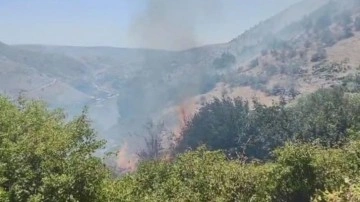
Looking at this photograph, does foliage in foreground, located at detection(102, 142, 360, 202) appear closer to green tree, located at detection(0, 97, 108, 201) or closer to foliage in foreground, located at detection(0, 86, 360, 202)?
foliage in foreground, located at detection(0, 86, 360, 202)

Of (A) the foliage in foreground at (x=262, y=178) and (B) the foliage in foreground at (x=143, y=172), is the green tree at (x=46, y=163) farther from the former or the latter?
(A) the foliage in foreground at (x=262, y=178)

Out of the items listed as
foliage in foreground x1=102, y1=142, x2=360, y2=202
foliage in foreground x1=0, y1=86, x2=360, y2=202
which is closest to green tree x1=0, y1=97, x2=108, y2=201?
foliage in foreground x1=0, y1=86, x2=360, y2=202

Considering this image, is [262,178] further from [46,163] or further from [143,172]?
[46,163]

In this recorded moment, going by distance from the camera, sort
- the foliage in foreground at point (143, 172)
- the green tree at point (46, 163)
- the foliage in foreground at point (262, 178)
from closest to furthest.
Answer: the green tree at point (46, 163), the foliage in foreground at point (143, 172), the foliage in foreground at point (262, 178)

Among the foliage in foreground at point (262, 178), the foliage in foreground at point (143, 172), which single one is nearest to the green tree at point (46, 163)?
the foliage in foreground at point (143, 172)

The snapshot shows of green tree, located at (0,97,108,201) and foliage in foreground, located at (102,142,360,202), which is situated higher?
green tree, located at (0,97,108,201)

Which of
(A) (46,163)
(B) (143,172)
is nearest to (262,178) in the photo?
(B) (143,172)

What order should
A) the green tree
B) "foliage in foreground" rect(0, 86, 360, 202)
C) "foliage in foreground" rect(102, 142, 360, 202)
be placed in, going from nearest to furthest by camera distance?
the green tree, "foliage in foreground" rect(0, 86, 360, 202), "foliage in foreground" rect(102, 142, 360, 202)

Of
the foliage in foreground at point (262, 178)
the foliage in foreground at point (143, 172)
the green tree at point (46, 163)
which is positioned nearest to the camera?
the green tree at point (46, 163)

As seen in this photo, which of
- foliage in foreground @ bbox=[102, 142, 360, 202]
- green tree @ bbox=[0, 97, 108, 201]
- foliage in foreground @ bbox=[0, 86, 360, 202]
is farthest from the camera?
foliage in foreground @ bbox=[102, 142, 360, 202]

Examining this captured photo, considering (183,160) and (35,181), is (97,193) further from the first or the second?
(183,160)

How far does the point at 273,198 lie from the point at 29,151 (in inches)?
1197

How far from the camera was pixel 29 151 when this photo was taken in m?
27.4

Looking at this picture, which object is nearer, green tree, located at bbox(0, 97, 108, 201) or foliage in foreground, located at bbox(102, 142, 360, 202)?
green tree, located at bbox(0, 97, 108, 201)
